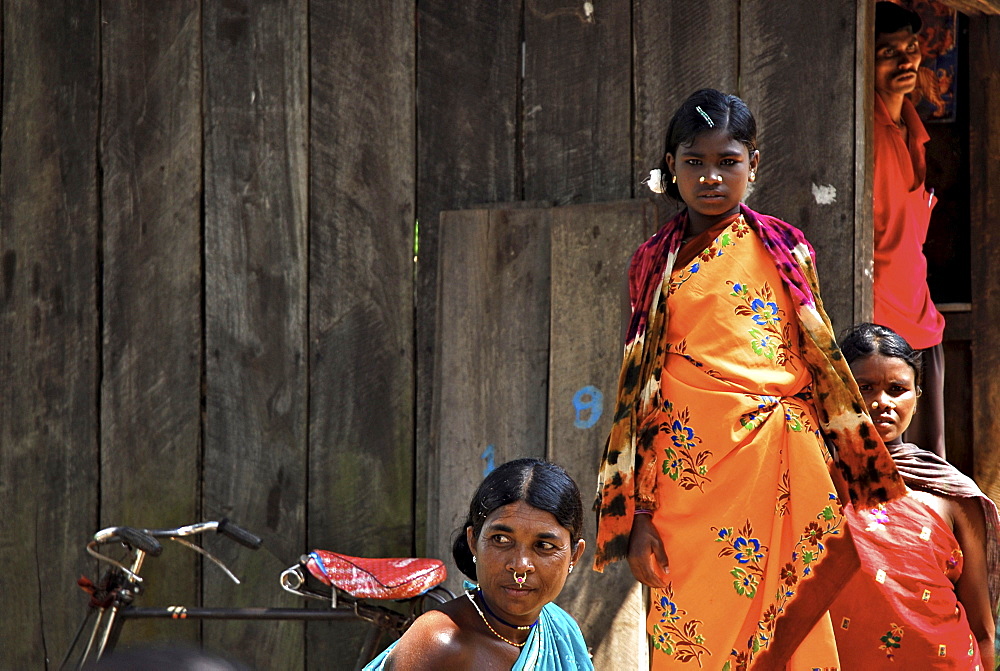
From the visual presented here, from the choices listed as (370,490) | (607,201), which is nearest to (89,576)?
(370,490)

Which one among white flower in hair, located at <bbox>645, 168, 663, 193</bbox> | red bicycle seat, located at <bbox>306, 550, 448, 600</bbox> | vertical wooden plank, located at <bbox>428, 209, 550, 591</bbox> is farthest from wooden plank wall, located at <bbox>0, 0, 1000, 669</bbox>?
white flower in hair, located at <bbox>645, 168, 663, 193</bbox>

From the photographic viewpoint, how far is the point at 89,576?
406cm

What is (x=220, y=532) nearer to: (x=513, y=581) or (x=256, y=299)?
(x=256, y=299)

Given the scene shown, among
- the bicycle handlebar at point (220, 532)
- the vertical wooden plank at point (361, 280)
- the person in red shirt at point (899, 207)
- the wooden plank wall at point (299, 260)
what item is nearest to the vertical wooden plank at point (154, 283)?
the wooden plank wall at point (299, 260)

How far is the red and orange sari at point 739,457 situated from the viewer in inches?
107

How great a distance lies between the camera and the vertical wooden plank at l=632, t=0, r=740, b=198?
3.56 metres

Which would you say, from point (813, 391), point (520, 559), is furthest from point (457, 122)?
point (520, 559)

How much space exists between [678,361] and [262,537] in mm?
1764

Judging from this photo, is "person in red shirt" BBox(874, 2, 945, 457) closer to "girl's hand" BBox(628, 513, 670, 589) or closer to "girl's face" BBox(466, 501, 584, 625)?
"girl's hand" BBox(628, 513, 670, 589)

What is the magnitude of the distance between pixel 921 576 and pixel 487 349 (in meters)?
1.47

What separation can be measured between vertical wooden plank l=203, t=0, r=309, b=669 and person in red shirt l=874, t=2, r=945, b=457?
85.8 inches

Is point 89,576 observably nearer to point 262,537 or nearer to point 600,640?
point 262,537

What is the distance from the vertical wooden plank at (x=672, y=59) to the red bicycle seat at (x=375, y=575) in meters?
1.34

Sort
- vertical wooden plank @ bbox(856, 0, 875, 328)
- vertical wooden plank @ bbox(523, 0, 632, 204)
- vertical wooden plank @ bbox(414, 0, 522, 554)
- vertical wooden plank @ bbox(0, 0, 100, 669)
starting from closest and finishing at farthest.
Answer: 1. vertical wooden plank @ bbox(856, 0, 875, 328)
2. vertical wooden plank @ bbox(523, 0, 632, 204)
3. vertical wooden plank @ bbox(414, 0, 522, 554)
4. vertical wooden plank @ bbox(0, 0, 100, 669)
